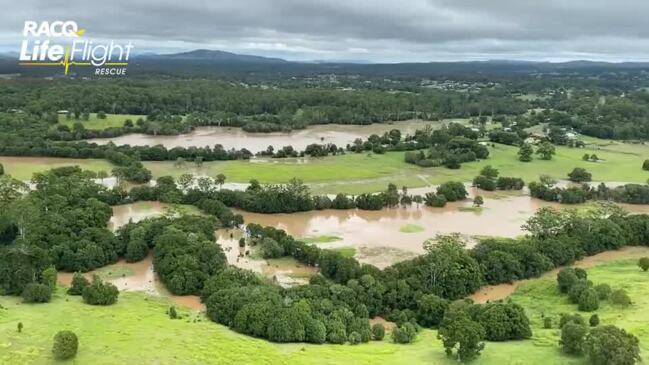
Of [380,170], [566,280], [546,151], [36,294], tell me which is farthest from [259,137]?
[566,280]

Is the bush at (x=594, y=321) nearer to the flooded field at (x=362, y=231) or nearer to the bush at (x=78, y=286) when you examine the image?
the flooded field at (x=362, y=231)

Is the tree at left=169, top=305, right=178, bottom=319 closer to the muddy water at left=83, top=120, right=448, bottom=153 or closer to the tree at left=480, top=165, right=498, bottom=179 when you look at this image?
the tree at left=480, top=165, right=498, bottom=179

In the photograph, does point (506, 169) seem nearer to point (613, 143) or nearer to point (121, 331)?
point (613, 143)

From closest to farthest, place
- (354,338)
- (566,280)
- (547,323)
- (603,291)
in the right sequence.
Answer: (354,338) → (547,323) → (603,291) → (566,280)

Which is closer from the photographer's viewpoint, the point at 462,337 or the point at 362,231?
the point at 462,337

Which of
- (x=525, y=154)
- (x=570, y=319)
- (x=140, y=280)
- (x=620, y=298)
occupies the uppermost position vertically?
(x=525, y=154)

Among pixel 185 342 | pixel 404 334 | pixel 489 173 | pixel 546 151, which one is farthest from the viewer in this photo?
pixel 546 151

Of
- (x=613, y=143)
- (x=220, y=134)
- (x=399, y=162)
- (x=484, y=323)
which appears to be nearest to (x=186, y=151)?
(x=220, y=134)

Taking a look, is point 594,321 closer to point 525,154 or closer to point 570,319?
point 570,319
